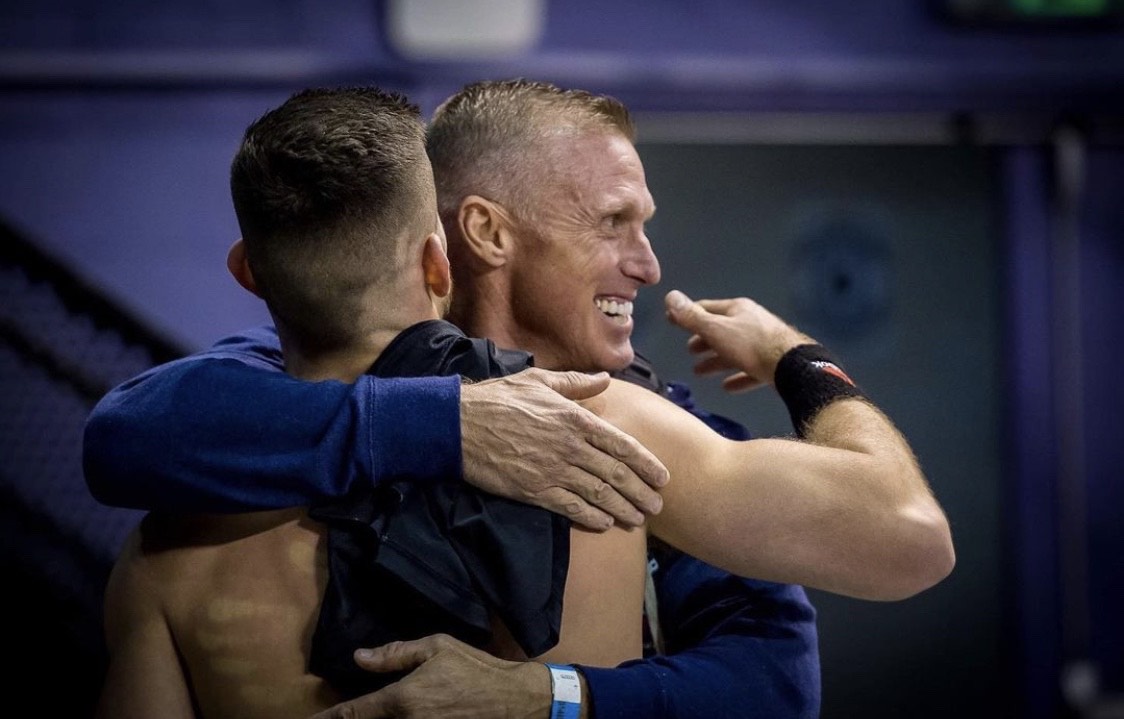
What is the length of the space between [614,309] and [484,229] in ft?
0.75

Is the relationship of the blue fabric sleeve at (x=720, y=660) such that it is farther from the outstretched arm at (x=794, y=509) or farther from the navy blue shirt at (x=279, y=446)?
the outstretched arm at (x=794, y=509)

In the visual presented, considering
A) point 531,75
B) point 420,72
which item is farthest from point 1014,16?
point 420,72

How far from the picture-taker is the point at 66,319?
9.58 ft

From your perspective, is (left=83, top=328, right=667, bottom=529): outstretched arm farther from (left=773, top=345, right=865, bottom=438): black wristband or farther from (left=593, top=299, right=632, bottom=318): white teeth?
(left=593, top=299, right=632, bottom=318): white teeth

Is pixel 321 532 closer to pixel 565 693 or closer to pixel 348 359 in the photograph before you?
pixel 348 359

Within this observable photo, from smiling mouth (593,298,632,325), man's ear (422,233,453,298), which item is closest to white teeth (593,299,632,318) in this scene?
smiling mouth (593,298,632,325)

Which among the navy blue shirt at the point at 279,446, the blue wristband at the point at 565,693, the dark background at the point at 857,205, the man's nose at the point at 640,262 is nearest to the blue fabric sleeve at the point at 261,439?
the navy blue shirt at the point at 279,446

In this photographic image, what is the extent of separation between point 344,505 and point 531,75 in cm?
283

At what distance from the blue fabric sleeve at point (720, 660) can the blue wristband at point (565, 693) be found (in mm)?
17

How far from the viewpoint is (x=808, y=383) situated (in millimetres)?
1698

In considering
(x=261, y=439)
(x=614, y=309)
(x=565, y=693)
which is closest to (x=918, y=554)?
(x=565, y=693)

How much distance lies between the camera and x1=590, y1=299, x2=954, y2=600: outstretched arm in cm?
139

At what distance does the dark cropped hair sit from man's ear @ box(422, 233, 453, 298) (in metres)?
0.03

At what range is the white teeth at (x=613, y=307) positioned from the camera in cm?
184
